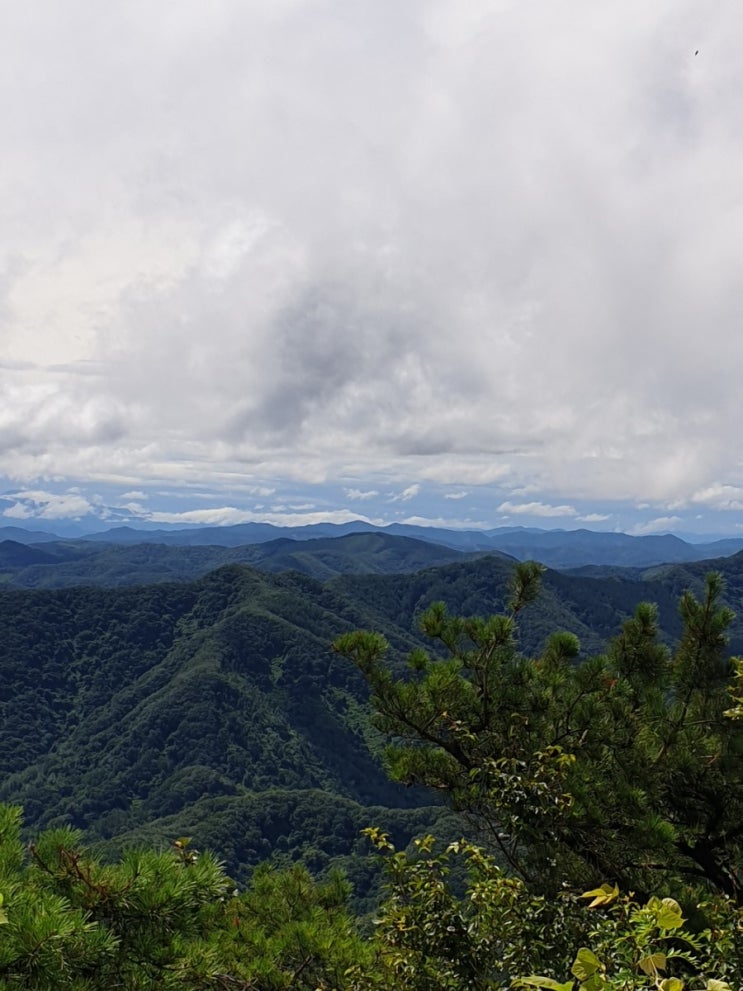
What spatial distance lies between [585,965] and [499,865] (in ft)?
22.1

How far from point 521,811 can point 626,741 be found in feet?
8.75

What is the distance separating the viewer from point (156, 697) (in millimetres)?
188000

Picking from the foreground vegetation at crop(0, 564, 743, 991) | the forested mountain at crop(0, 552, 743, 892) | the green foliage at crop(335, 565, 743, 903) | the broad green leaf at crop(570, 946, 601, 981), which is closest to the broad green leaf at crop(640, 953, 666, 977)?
the foreground vegetation at crop(0, 564, 743, 991)

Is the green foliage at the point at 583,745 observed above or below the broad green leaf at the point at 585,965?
below

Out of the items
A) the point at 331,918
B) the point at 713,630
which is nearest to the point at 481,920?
the point at 331,918

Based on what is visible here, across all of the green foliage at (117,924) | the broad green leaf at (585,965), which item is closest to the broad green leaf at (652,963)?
the broad green leaf at (585,965)

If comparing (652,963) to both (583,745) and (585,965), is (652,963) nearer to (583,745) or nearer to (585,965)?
(585,965)

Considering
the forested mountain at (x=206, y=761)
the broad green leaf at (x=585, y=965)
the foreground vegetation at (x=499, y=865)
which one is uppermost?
the broad green leaf at (x=585, y=965)

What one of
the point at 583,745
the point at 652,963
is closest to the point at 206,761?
the point at 583,745

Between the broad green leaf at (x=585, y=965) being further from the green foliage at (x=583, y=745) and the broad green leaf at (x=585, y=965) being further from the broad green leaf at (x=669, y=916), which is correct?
the green foliage at (x=583, y=745)

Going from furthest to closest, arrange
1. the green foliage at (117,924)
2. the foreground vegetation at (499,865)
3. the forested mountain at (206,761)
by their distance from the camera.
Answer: the forested mountain at (206,761) < the foreground vegetation at (499,865) < the green foliage at (117,924)

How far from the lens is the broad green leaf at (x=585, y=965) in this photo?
2535mm

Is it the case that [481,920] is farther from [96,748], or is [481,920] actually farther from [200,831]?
[96,748]

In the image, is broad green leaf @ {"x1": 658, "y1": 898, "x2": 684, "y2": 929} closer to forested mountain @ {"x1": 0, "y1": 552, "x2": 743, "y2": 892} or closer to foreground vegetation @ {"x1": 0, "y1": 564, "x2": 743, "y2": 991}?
foreground vegetation @ {"x1": 0, "y1": 564, "x2": 743, "y2": 991}
